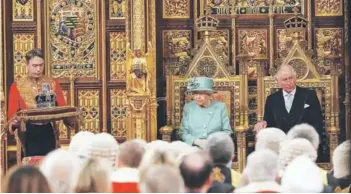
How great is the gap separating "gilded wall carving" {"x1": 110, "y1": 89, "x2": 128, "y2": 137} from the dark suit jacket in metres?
2.61

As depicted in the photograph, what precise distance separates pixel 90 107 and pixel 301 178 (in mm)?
8061

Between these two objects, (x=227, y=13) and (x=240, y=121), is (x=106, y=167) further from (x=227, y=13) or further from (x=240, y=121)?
(x=227, y=13)

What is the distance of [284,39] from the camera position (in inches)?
637

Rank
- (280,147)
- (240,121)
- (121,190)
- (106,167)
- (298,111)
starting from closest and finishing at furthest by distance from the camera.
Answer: (106,167)
(121,190)
(280,147)
(298,111)
(240,121)

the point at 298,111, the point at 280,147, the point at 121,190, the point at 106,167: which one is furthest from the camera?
the point at 298,111

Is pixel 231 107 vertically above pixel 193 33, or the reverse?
pixel 193 33

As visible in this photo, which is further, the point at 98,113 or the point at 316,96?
the point at 98,113

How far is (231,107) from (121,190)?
21.9ft

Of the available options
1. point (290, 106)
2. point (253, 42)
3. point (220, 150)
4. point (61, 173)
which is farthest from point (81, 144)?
point (253, 42)

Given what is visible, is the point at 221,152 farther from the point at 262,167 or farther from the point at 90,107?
the point at 90,107

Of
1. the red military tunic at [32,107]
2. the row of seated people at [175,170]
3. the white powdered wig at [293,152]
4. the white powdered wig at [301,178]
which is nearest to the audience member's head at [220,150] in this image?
the row of seated people at [175,170]

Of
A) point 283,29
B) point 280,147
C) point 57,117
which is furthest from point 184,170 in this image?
point 283,29

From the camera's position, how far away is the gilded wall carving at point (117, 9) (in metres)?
16.2

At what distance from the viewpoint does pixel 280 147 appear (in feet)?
33.8
